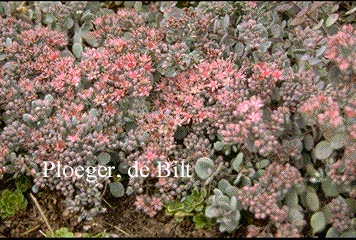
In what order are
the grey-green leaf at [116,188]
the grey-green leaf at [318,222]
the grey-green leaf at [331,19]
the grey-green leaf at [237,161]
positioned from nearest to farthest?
the grey-green leaf at [318,222] < the grey-green leaf at [237,161] < the grey-green leaf at [116,188] < the grey-green leaf at [331,19]

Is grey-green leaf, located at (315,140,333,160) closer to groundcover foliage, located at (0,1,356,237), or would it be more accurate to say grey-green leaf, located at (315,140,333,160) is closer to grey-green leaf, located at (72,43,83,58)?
groundcover foliage, located at (0,1,356,237)

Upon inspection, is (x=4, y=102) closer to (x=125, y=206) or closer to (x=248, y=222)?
(x=125, y=206)

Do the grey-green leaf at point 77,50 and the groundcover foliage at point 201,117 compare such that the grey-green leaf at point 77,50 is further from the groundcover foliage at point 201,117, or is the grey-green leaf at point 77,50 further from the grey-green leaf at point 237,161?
the grey-green leaf at point 237,161

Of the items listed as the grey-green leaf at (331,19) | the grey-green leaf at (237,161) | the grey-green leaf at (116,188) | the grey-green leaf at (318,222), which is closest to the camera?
the grey-green leaf at (318,222)

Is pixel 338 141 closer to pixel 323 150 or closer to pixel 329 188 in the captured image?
pixel 323 150

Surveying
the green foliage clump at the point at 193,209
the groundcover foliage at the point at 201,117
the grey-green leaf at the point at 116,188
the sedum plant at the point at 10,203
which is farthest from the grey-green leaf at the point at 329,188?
the sedum plant at the point at 10,203

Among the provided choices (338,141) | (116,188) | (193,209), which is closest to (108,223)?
(116,188)

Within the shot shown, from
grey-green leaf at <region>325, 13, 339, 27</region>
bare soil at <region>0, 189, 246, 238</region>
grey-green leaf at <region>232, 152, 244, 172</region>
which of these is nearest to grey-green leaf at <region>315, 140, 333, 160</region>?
grey-green leaf at <region>232, 152, 244, 172</region>

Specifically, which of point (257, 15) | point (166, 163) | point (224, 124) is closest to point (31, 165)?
point (166, 163)
